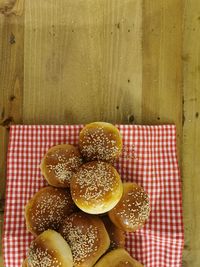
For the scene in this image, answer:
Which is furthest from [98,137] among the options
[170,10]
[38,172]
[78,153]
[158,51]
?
[170,10]

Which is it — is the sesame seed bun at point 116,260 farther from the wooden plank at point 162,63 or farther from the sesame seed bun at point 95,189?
the wooden plank at point 162,63

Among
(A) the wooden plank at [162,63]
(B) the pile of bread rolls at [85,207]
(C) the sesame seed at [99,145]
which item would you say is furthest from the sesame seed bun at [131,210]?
(A) the wooden plank at [162,63]

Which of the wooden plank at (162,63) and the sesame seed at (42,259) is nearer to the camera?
the sesame seed at (42,259)

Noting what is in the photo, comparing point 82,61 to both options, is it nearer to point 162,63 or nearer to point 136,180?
point 162,63

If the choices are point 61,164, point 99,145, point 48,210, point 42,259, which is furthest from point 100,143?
point 42,259

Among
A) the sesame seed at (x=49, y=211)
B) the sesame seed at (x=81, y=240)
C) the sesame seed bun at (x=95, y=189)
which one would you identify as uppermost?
the sesame seed bun at (x=95, y=189)

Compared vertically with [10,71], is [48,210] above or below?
below
